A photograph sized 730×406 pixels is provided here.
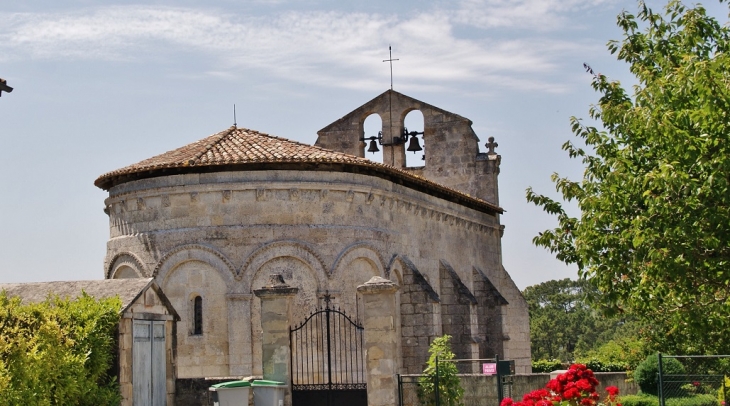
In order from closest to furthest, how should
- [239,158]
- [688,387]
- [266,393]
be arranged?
[266,393] → [688,387] → [239,158]

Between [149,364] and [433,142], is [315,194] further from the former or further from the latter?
[433,142]

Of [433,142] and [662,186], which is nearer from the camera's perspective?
[662,186]

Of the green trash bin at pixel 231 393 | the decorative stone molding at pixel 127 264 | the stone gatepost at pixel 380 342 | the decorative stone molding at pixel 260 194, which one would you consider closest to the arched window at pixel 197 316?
the decorative stone molding at pixel 127 264

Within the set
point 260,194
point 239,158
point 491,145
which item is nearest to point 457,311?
point 260,194

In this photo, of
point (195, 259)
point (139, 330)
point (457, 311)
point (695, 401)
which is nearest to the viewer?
point (139, 330)

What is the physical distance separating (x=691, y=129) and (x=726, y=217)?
1.69 meters

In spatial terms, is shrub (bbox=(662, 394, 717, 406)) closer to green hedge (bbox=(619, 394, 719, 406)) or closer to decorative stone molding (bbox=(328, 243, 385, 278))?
green hedge (bbox=(619, 394, 719, 406))

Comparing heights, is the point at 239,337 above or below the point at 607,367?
above

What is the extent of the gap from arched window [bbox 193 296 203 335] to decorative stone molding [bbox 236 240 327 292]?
47.8 inches

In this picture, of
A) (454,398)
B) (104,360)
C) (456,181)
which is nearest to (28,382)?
(104,360)

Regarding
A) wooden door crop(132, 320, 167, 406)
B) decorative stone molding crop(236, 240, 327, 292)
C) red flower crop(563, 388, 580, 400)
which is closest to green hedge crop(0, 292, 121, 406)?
wooden door crop(132, 320, 167, 406)

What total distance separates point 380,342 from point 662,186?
592cm

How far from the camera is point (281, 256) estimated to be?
23.1 m

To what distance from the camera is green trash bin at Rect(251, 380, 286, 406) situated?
58.8 ft
